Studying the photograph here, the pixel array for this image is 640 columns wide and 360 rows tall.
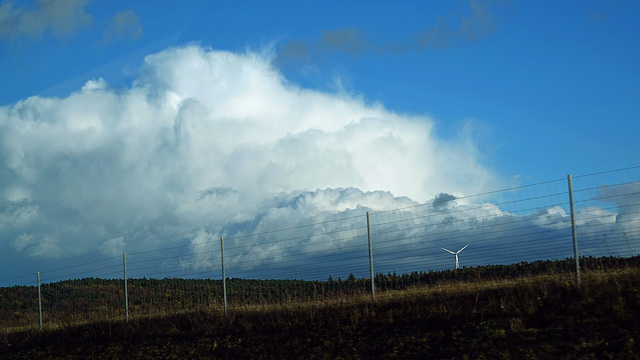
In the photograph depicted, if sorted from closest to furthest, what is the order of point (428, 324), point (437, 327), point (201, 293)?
point (437, 327) < point (428, 324) < point (201, 293)

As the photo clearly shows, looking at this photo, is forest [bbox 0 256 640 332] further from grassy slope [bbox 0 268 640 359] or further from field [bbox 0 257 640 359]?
grassy slope [bbox 0 268 640 359]

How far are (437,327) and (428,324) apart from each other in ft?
1.28

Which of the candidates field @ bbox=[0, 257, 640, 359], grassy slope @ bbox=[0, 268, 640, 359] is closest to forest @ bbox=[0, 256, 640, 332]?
field @ bbox=[0, 257, 640, 359]

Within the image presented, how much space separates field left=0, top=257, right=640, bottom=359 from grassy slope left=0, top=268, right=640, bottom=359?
0.03 meters

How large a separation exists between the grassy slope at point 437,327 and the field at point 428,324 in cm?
3

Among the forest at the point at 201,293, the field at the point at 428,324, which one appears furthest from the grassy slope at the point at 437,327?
the forest at the point at 201,293

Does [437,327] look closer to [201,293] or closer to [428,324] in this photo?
[428,324]

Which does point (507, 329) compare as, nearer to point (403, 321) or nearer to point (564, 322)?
point (564, 322)

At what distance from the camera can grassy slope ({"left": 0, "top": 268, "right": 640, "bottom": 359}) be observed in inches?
494

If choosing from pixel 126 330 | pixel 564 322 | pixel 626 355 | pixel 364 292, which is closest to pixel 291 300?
pixel 364 292

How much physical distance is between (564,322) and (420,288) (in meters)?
6.12

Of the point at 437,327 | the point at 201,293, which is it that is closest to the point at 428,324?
the point at 437,327

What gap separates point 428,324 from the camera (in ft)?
50.4

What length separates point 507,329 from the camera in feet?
45.1
